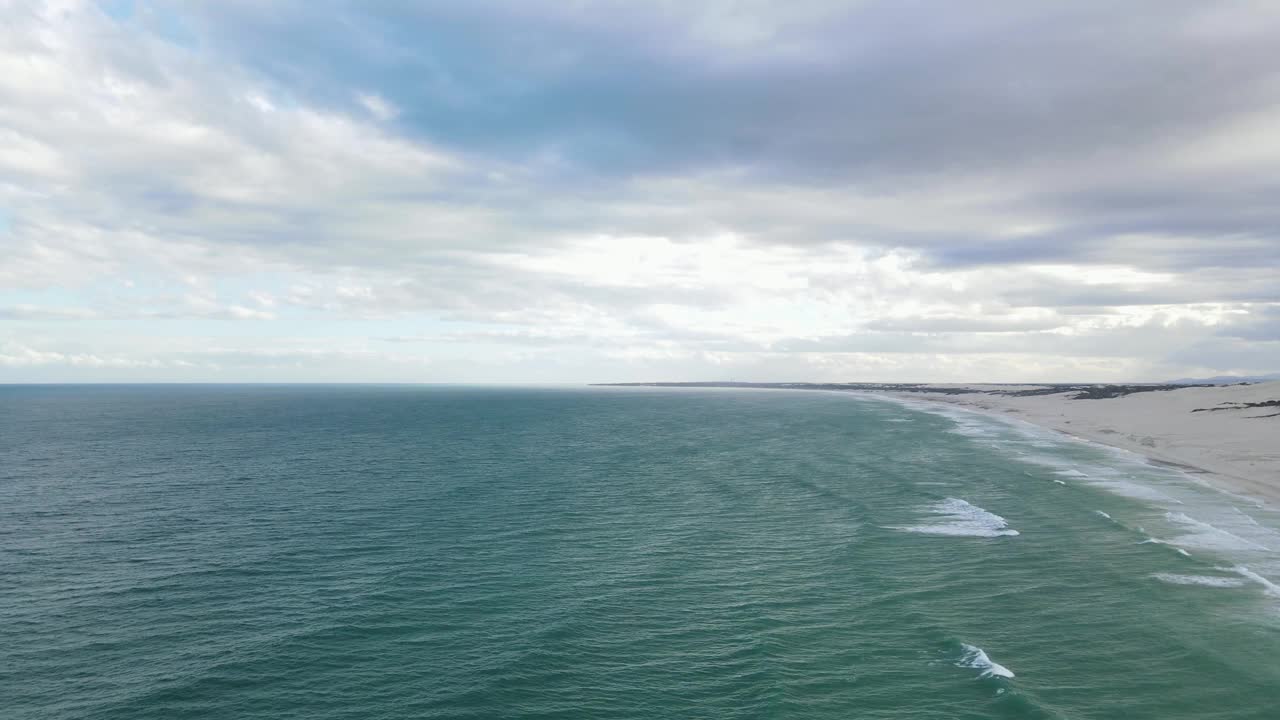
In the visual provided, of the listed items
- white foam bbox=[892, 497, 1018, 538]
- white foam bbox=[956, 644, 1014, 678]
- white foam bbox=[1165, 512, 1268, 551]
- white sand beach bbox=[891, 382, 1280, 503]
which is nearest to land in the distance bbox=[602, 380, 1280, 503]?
white sand beach bbox=[891, 382, 1280, 503]

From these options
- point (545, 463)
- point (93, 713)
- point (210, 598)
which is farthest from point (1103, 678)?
point (545, 463)

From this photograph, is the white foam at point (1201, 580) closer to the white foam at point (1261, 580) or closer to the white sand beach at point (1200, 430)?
the white foam at point (1261, 580)

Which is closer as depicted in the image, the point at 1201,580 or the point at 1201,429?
the point at 1201,580

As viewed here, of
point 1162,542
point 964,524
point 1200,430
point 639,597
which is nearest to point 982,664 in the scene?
point 639,597

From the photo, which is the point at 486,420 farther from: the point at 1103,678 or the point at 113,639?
the point at 1103,678

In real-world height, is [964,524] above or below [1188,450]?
below

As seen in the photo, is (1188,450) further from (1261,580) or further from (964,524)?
(1261,580)

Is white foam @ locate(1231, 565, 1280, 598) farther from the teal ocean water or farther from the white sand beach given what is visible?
the white sand beach
